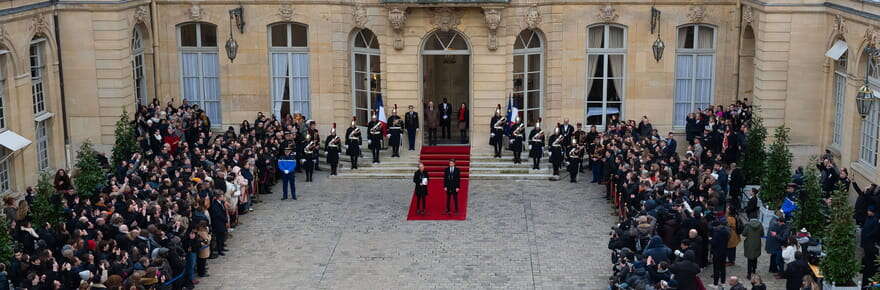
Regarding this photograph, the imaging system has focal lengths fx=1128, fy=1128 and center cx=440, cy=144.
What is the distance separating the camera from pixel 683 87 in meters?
34.7

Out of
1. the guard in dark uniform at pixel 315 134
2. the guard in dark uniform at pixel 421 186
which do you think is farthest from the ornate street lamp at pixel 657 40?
the guard in dark uniform at pixel 315 134

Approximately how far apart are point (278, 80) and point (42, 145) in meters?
7.67

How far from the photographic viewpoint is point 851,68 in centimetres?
2766

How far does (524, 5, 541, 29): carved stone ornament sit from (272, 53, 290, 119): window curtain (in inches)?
298

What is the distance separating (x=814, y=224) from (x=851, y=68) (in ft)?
20.4

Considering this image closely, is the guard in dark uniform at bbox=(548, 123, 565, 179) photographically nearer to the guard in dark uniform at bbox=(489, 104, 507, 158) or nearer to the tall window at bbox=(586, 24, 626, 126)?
the guard in dark uniform at bbox=(489, 104, 507, 158)

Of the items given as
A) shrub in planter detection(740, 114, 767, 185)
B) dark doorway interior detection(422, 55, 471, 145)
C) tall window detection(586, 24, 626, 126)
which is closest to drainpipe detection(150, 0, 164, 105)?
dark doorway interior detection(422, 55, 471, 145)

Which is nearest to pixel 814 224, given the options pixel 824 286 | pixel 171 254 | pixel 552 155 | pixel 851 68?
pixel 824 286

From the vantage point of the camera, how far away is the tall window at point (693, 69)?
3419 centimetres

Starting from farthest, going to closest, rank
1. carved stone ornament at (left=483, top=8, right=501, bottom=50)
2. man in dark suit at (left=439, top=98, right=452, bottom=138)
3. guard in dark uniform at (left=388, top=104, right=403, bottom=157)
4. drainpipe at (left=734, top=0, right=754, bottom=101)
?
man in dark suit at (left=439, top=98, right=452, bottom=138), guard in dark uniform at (left=388, top=104, right=403, bottom=157), drainpipe at (left=734, top=0, right=754, bottom=101), carved stone ornament at (left=483, top=8, right=501, bottom=50)

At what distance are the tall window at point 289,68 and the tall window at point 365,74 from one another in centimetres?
150

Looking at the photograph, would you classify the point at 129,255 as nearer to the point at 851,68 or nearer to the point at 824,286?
the point at 824,286

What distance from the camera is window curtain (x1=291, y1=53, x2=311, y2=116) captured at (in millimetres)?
35031

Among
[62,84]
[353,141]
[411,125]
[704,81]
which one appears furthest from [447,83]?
[62,84]
